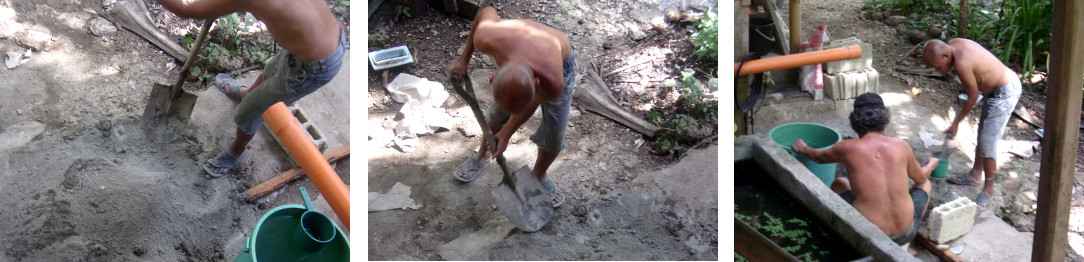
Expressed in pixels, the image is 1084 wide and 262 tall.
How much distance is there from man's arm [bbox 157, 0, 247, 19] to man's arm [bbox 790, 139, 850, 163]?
2.19m

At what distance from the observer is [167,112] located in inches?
130

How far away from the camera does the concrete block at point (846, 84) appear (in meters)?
4.18

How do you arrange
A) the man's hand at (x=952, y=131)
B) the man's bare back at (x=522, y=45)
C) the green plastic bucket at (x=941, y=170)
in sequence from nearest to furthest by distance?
the man's bare back at (x=522, y=45)
the green plastic bucket at (x=941, y=170)
the man's hand at (x=952, y=131)

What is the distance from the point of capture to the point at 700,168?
2693mm

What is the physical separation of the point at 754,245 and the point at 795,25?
1.97 metres

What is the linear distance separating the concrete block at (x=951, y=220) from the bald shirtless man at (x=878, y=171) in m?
0.12

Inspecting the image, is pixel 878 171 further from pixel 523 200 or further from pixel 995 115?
pixel 523 200

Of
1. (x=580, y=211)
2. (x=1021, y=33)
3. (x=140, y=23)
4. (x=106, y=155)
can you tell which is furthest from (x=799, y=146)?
(x=140, y=23)

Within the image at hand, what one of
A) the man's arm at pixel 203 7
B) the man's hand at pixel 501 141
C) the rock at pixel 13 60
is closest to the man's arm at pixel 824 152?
the man's hand at pixel 501 141

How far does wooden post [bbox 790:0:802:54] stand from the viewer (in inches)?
152

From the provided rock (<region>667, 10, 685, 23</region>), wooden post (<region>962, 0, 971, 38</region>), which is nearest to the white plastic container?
rock (<region>667, 10, 685, 23</region>)

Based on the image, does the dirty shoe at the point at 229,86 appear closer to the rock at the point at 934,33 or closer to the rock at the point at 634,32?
the rock at the point at 634,32

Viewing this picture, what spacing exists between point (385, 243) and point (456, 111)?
597mm

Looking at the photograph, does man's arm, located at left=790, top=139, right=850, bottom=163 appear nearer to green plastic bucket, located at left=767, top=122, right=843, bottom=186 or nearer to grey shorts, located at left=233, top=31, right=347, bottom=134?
green plastic bucket, located at left=767, top=122, right=843, bottom=186
